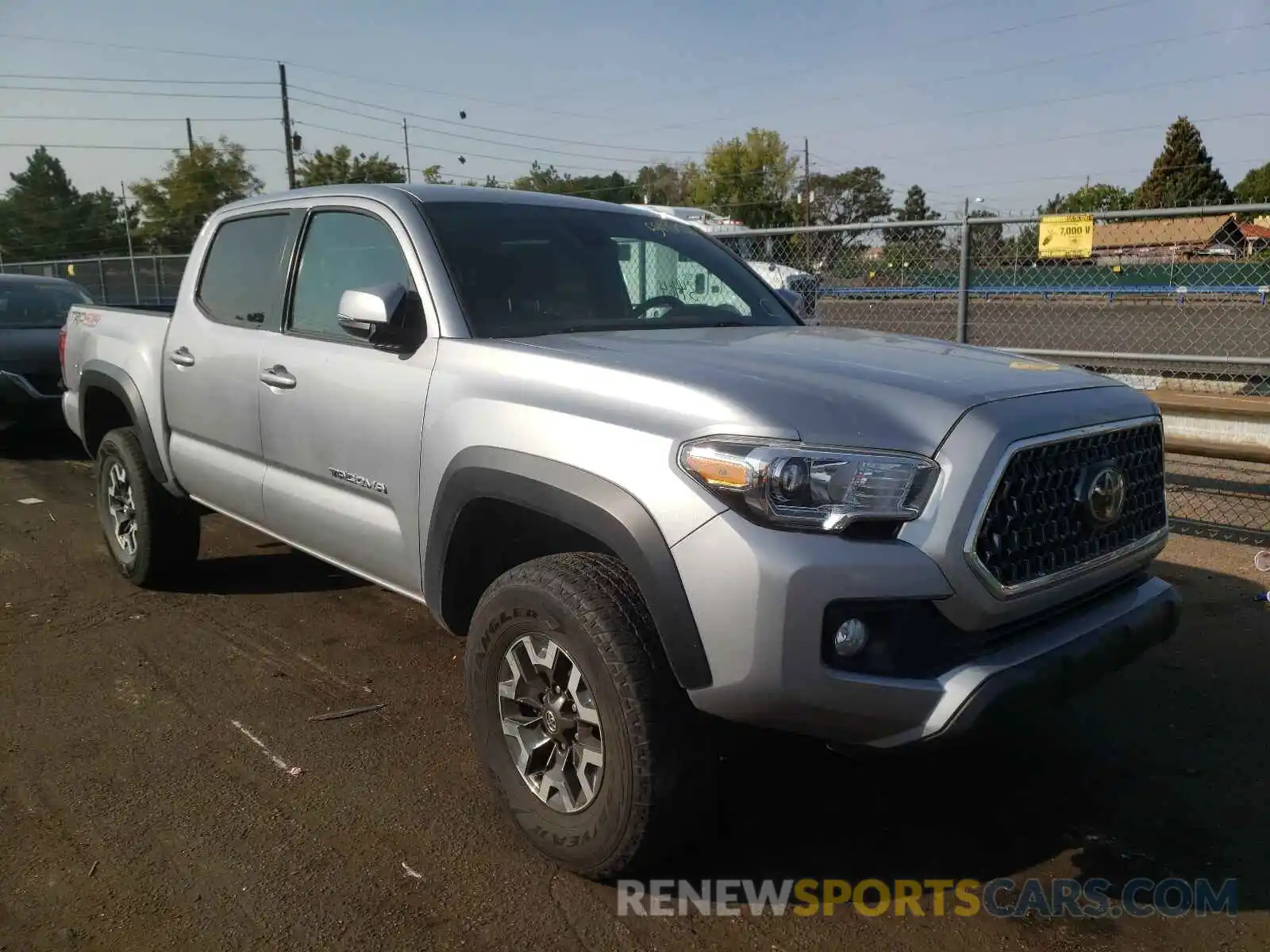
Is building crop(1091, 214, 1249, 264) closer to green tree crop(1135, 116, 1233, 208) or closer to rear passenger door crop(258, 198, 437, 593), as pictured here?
rear passenger door crop(258, 198, 437, 593)

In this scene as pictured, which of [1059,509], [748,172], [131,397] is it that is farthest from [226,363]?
[748,172]

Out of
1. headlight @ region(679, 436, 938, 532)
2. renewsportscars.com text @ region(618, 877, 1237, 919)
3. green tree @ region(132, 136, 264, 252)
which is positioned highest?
green tree @ region(132, 136, 264, 252)

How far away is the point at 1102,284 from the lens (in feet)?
32.3

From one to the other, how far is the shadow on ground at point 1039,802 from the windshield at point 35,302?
9113 mm

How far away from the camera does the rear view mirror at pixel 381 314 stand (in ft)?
10.3

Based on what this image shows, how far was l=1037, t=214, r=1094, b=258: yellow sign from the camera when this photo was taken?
21.1 ft

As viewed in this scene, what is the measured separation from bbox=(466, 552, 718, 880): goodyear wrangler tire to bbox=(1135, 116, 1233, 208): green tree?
74.3 m

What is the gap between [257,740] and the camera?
3598mm

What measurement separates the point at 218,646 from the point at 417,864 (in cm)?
210

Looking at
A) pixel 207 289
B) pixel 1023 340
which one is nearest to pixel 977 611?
pixel 207 289

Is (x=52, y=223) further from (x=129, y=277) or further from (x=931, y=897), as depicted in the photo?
(x=931, y=897)

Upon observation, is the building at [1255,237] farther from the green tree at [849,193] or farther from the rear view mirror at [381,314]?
the green tree at [849,193]

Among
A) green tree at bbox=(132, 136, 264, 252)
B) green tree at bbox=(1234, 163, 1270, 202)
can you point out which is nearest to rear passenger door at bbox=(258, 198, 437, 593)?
green tree at bbox=(132, 136, 264, 252)

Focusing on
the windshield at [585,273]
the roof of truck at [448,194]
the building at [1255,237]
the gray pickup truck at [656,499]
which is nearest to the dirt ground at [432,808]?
the gray pickup truck at [656,499]
